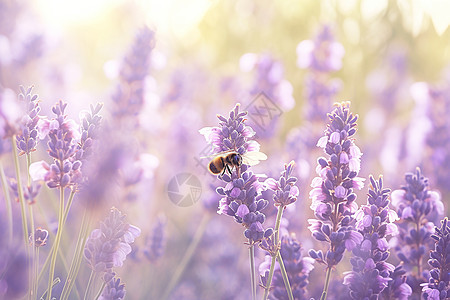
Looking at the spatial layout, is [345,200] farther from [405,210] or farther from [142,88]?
[142,88]

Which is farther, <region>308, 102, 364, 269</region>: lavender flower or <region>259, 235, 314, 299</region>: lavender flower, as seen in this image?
<region>259, 235, 314, 299</region>: lavender flower

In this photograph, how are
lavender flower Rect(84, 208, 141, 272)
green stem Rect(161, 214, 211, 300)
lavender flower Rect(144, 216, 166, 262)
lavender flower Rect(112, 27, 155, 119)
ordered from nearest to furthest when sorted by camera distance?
lavender flower Rect(84, 208, 141, 272)
green stem Rect(161, 214, 211, 300)
lavender flower Rect(144, 216, 166, 262)
lavender flower Rect(112, 27, 155, 119)

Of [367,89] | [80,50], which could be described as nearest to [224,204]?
[367,89]

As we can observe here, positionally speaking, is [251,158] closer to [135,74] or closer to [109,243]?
[109,243]

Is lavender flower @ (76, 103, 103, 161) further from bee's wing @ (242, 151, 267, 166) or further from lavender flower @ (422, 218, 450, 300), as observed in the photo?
lavender flower @ (422, 218, 450, 300)

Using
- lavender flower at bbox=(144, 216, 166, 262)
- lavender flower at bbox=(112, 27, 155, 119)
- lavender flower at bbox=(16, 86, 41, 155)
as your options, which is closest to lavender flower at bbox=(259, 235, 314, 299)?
lavender flower at bbox=(16, 86, 41, 155)

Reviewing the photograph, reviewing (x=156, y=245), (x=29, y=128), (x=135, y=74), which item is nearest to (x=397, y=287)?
(x=29, y=128)

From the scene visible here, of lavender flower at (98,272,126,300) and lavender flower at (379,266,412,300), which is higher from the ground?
lavender flower at (379,266,412,300)
